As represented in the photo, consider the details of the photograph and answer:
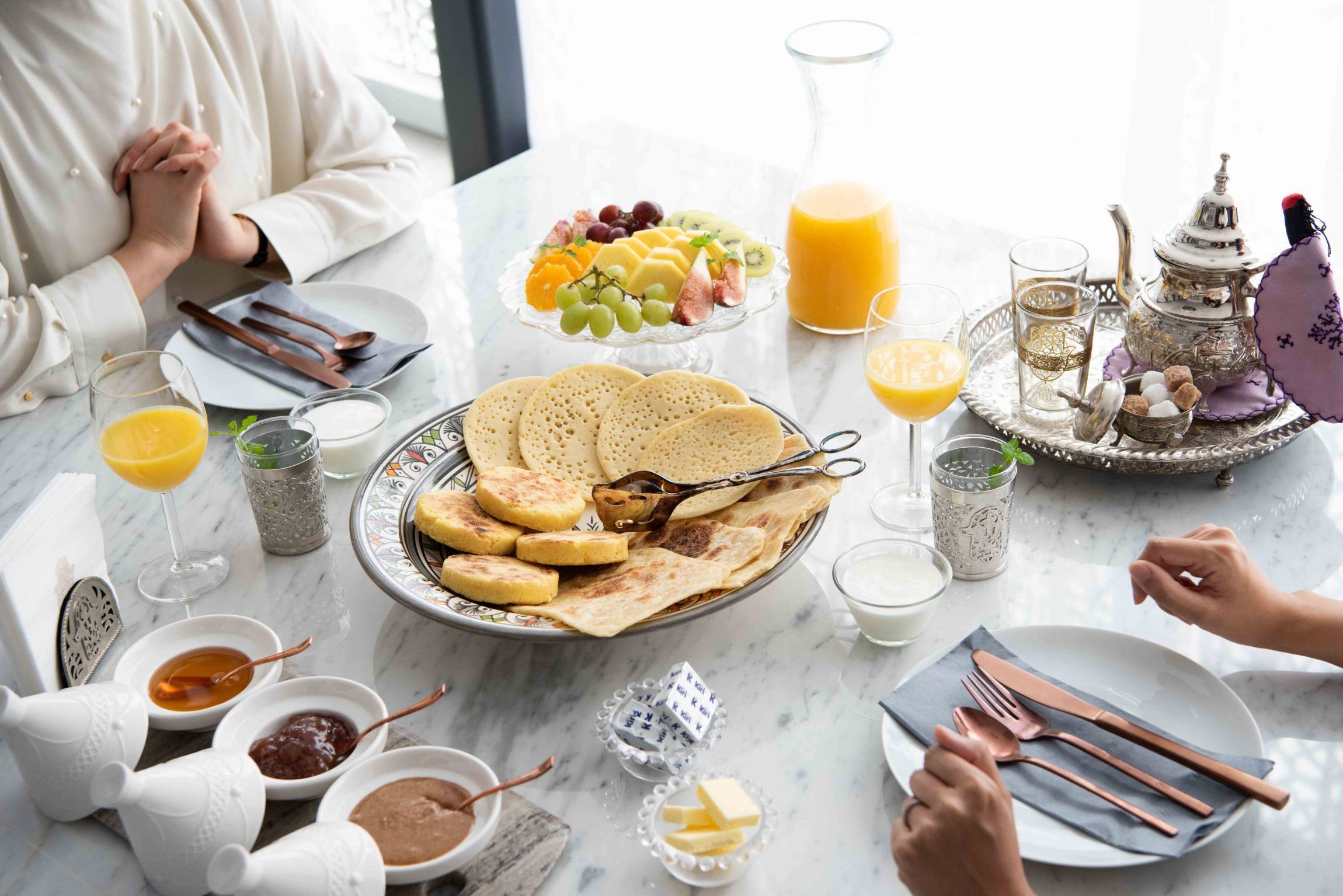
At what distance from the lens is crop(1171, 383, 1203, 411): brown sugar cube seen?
1424 millimetres

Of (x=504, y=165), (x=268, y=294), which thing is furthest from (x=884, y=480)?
(x=504, y=165)

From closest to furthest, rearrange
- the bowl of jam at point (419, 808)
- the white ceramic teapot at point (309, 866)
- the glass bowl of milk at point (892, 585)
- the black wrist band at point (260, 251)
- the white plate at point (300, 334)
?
the white ceramic teapot at point (309, 866) → the bowl of jam at point (419, 808) → the glass bowl of milk at point (892, 585) → the white plate at point (300, 334) → the black wrist band at point (260, 251)

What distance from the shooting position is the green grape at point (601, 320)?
1.58m

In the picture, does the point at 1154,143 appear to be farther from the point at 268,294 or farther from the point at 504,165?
the point at 268,294

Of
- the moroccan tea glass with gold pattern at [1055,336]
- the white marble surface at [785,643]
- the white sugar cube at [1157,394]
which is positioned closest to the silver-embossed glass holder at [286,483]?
the white marble surface at [785,643]

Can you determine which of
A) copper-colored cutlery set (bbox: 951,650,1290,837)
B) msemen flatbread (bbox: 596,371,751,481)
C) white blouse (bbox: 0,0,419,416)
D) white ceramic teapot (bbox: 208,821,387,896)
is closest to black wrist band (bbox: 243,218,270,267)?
white blouse (bbox: 0,0,419,416)

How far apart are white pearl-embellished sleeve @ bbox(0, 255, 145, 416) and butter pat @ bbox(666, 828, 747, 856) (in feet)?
4.21

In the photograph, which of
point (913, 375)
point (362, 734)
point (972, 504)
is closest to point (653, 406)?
point (913, 375)

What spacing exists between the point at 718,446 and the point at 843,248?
483mm

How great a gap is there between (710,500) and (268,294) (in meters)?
0.96

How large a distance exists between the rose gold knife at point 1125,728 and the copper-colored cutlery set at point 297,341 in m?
1.06

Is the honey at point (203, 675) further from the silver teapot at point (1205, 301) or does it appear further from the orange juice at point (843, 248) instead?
the silver teapot at point (1205, 301)

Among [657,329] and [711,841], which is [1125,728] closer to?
[711,841]

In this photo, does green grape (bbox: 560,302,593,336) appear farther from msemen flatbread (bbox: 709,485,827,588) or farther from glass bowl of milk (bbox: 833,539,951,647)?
glass bowl of milk (bbox: 833,539,951,647)
